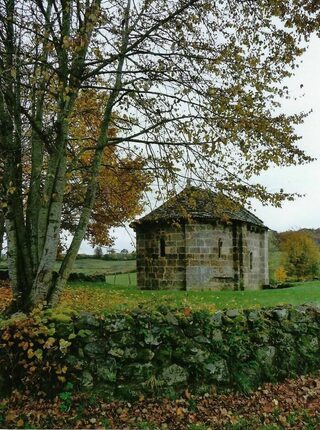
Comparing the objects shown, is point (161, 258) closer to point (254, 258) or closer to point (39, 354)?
point (254, 258)

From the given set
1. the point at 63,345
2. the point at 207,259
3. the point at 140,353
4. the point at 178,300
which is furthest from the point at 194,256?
the point at 63,345

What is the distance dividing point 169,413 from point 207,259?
50.4 feet

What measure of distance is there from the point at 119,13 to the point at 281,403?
8091 millimetres

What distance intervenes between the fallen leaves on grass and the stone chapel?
13.9m

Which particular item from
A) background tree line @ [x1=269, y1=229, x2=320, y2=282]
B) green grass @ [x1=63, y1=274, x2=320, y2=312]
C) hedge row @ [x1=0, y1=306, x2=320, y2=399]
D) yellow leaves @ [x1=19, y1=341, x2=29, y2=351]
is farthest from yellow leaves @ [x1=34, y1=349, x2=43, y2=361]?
background tree line @ [x1=269, y1=229, x2=320, y2=282]

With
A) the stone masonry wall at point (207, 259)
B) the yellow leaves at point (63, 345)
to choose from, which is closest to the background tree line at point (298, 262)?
the stone masonry wall at point (207, 259)

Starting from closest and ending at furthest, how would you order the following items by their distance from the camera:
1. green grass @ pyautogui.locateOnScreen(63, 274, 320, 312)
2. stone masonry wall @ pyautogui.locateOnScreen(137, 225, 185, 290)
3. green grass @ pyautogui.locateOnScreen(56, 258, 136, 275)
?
1. green grass @ pyautogui.locateOnScreen(63, 274, 320, 312)
2. stone masonry wall @ pyautogui.locateOnScreen(137, 225, 185, 290)
3. green grass @ pyautogui.locateOnScreen(56, 258, 136, 275)

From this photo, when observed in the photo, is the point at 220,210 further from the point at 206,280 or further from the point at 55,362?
the point at 206,280

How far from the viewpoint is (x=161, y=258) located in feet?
74.1

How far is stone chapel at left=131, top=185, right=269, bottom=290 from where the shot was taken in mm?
21891

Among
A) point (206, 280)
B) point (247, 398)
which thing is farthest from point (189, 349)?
point (206, 280)

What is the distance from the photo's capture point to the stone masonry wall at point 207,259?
71.8ft

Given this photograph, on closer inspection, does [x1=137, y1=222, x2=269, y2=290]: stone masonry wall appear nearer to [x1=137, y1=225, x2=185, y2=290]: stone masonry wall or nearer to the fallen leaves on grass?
[x1=137, y1=225, x2=185, y2=290]: stone masonry wall

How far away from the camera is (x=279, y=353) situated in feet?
29.4
